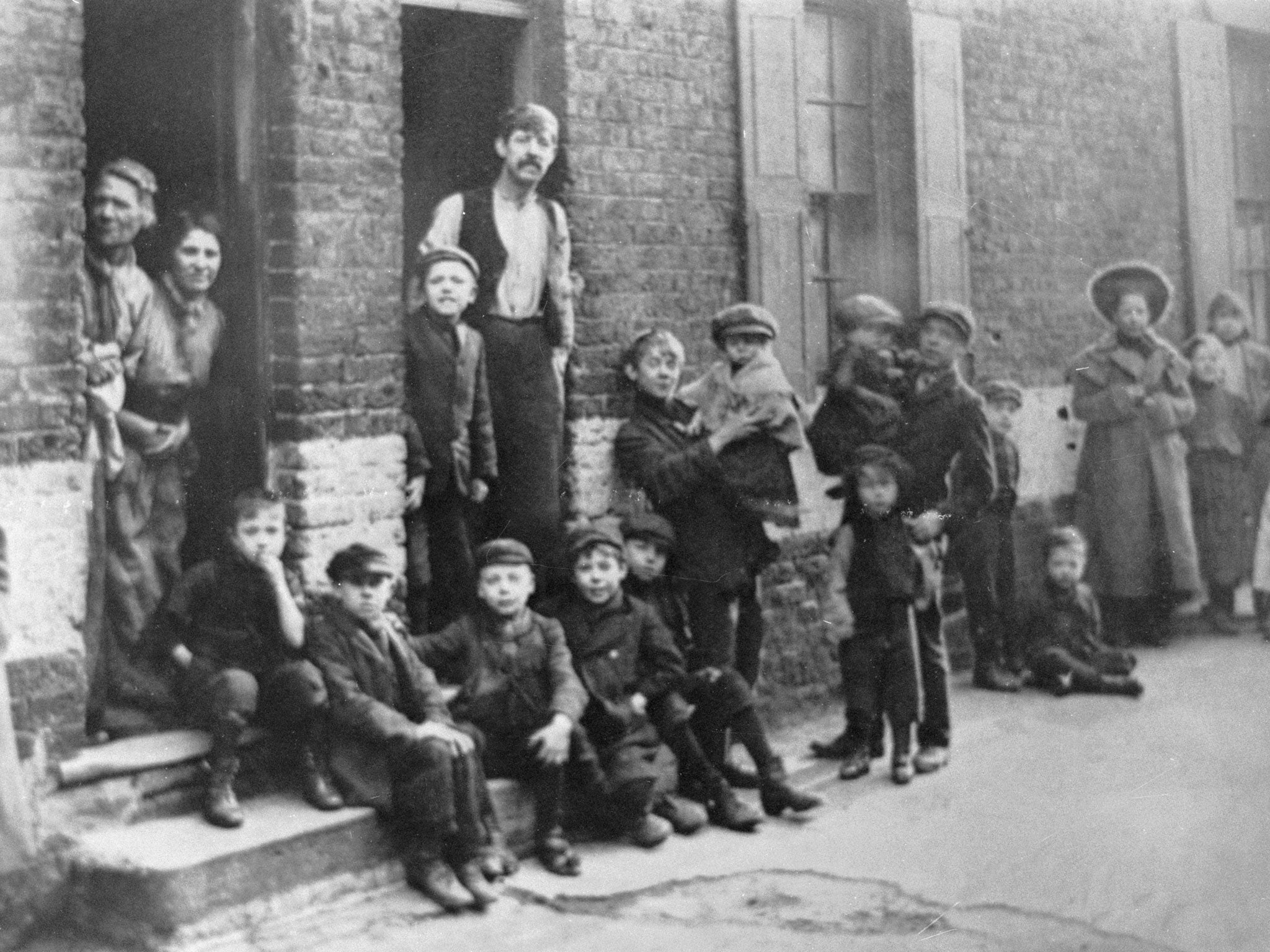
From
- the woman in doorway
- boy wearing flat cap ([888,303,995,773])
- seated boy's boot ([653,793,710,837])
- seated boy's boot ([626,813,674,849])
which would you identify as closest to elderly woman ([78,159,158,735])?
the woman in doorway

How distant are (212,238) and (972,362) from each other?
4.07 meters

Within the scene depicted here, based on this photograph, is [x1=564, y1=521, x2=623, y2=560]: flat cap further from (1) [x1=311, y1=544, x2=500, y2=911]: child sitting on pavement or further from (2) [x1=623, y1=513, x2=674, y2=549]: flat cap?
(1) [x1=311, y1=544, x2=500, y2=911]: child sitting on pavement

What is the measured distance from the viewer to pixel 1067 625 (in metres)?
7.56

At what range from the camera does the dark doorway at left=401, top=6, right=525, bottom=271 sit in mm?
6227

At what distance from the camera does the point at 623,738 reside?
221 inches

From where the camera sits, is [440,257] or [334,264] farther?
[440,257]

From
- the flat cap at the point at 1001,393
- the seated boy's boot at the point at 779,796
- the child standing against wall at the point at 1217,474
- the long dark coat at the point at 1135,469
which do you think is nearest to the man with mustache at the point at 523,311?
the seated boy's boot at the point at 779,796

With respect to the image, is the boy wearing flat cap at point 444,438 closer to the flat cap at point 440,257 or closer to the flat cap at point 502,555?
the flat cap at point 440,257

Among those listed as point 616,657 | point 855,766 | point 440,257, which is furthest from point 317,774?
point 855,766

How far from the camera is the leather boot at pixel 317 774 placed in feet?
16.6

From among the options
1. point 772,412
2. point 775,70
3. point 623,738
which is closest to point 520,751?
point 623,738

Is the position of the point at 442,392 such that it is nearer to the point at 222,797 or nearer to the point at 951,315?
the point at 222,797

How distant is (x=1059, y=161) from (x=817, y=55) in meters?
1.61

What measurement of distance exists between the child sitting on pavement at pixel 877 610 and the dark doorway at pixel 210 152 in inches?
92.0
